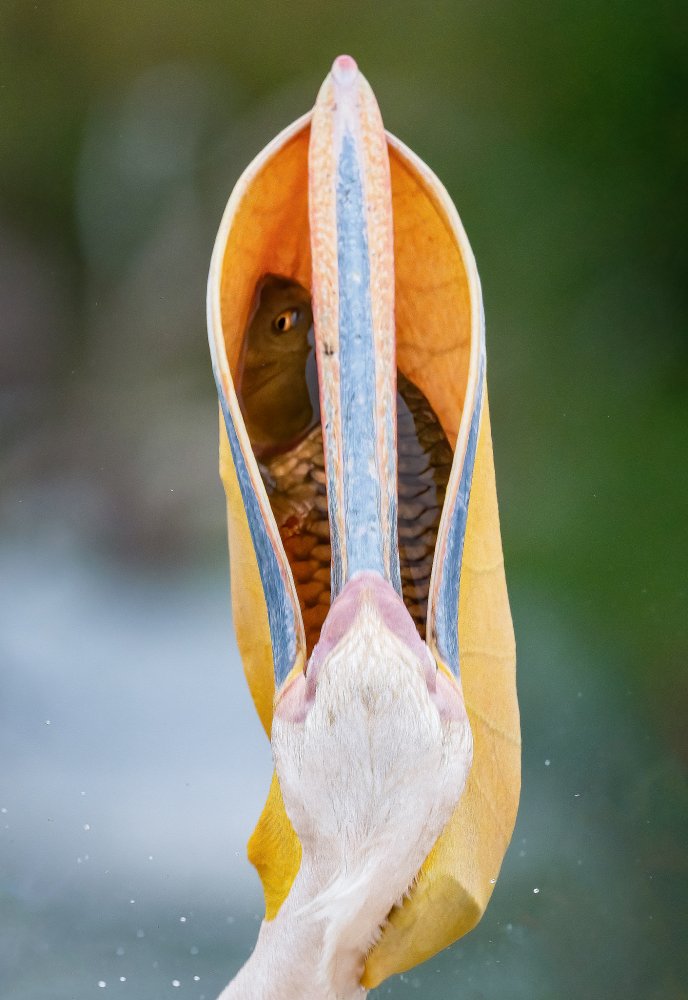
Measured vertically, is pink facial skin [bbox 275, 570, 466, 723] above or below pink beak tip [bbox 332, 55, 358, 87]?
below

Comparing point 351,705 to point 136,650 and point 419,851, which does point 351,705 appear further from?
point 136,650

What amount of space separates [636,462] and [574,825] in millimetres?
438

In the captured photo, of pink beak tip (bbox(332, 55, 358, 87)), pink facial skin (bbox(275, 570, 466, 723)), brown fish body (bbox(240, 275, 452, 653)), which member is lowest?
pink facial skin (bbox(275, 570, 466, 723))

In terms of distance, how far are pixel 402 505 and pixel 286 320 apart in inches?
5.3

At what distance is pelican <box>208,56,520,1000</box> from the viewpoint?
534 millimetres

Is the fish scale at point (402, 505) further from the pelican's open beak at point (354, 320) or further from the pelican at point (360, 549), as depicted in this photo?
the pelican's open beak at point (354, 320)

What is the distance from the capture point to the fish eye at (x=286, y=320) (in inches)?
27.8

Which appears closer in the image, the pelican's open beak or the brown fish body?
the pelican's open beak

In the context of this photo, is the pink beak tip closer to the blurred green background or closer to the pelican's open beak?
the pelican's open beak

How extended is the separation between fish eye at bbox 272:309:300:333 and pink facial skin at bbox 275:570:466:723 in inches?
8.9

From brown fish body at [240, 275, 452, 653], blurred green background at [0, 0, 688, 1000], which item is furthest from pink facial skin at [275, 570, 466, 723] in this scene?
blurred green background at [0, 0, 688, 1000]

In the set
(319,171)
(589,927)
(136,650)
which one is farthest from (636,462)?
(319,171)

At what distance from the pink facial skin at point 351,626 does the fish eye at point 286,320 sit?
8.9 inches

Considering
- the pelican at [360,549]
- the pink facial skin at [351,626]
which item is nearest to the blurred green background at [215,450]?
the pelican at [360,549]
